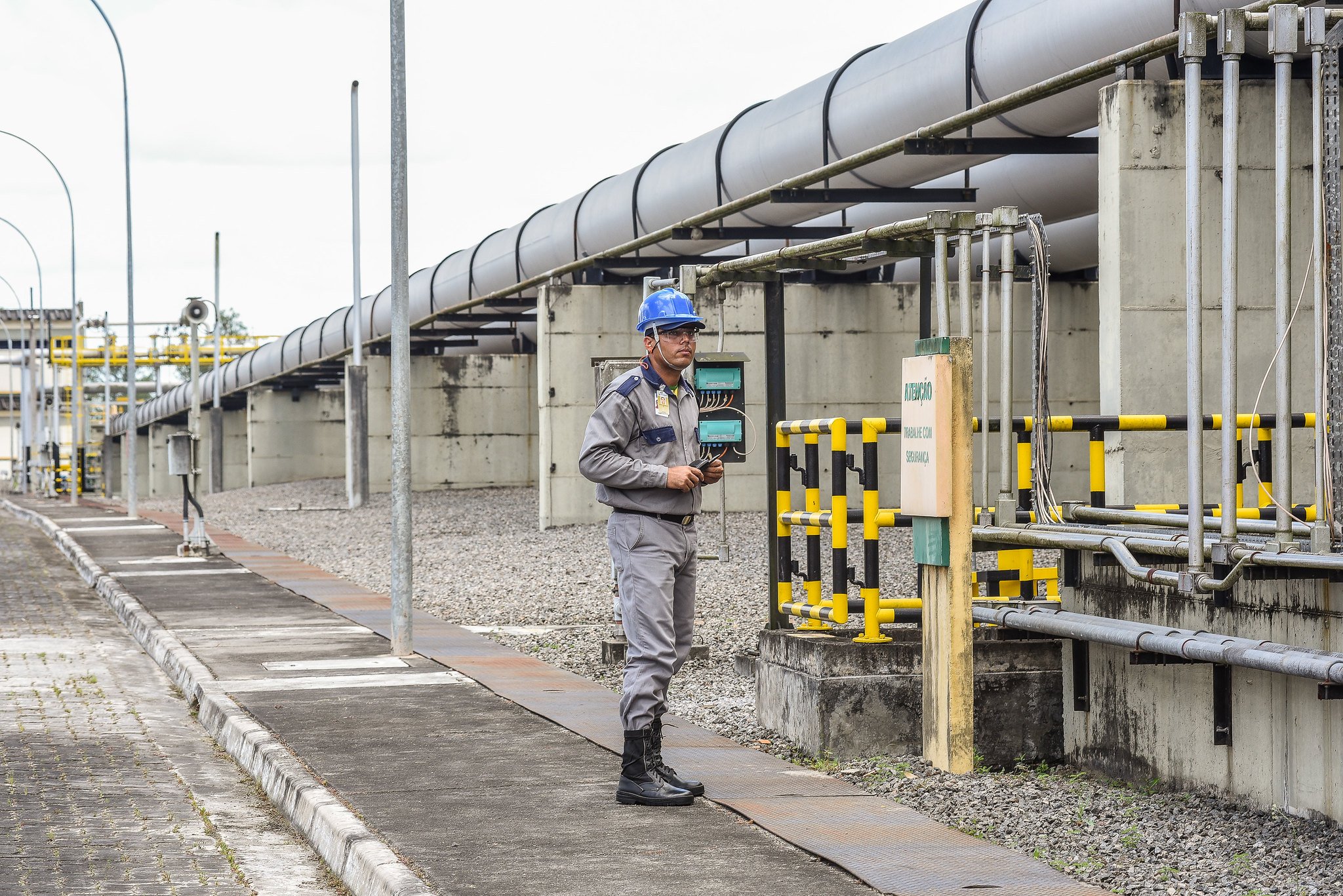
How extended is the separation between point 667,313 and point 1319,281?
231 cm

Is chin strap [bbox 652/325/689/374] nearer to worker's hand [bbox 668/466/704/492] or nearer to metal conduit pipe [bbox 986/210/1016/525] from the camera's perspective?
worker's hand [bbox 668/466/704/492]

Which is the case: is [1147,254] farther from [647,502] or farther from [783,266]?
[647,502]

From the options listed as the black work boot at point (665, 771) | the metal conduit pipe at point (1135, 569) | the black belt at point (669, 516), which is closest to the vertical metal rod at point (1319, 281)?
the metal conduit pipe at point (1135, 569)

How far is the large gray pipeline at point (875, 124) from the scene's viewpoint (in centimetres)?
1266

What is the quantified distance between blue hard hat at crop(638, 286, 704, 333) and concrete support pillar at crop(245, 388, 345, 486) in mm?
41732

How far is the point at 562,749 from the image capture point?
7867mm

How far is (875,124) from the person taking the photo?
50.4 feet

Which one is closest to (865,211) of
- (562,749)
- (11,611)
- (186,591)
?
(186,591)

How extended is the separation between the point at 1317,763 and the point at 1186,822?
0.57 m

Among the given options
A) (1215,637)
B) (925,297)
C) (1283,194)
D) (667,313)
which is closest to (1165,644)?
(1215,637)

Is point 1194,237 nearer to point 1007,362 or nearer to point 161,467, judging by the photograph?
point 1007,362

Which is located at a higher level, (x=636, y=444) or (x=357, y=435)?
(x=357, y=435)

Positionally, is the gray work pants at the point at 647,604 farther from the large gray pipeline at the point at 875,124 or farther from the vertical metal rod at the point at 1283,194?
the large gray pipeline at the point at 875,124

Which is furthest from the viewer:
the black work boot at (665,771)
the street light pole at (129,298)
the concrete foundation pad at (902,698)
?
the street light pole at (129,298)
